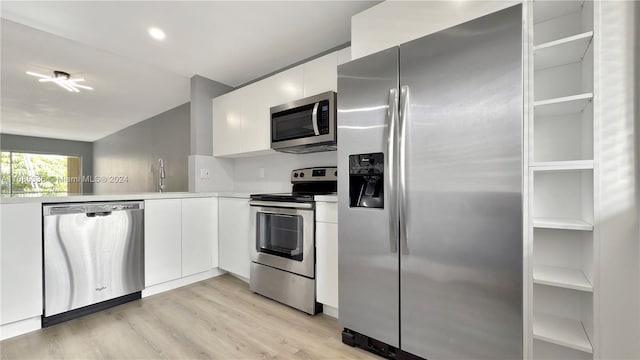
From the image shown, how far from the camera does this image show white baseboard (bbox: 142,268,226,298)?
2537 millimetres

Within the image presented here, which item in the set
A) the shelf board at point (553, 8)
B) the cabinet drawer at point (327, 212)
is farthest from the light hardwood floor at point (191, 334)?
the shelf board at point (553, 8)

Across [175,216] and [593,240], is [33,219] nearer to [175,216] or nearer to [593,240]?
[175,216]

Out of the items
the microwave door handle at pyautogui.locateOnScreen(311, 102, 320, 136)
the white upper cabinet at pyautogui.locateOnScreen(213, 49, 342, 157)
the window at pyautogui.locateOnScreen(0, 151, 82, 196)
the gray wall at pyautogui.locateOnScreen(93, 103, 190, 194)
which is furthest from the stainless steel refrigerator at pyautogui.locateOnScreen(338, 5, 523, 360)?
the gray wall at pyautogui.locateOnScreen(93, 103, 190, 194)

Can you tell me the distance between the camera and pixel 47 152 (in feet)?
22.0

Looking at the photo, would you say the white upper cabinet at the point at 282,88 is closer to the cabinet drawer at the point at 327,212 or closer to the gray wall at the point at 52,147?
the cabinet drawer at the point at 327,212

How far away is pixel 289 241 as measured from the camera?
7.53ft

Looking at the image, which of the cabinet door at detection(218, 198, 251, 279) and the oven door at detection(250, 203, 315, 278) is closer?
the oven door at detection(250, 203, 315, 278)

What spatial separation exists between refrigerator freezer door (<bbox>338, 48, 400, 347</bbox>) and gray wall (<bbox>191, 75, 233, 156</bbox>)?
7.23 ft

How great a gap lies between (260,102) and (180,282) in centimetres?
203

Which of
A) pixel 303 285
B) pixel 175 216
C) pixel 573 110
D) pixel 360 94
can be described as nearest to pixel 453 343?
pixel 303 285

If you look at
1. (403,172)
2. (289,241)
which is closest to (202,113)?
(289,241)

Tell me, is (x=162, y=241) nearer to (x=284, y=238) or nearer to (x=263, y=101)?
(x=284, y=238)

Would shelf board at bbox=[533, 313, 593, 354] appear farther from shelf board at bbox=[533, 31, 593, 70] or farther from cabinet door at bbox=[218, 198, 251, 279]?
cabinet door at bbox=[218, 198, 251, 279]

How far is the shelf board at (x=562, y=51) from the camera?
3.86 feet
